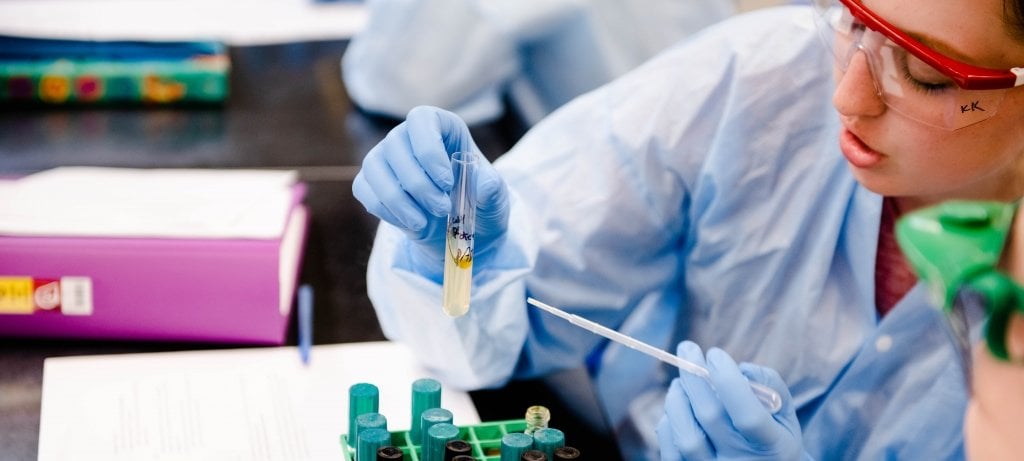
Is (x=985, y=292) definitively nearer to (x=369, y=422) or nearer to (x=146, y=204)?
(x=369, y=422)

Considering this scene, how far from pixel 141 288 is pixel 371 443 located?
504mm

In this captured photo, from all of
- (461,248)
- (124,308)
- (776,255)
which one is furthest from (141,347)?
(776,255)

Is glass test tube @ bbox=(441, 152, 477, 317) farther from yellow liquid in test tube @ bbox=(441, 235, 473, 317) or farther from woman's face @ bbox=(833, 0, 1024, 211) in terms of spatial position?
woman's face @ bbox=(833, 0, 1024, 211)

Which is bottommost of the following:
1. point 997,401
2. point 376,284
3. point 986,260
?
point 376,284

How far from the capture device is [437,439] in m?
1.09

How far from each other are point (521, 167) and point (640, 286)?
23cm

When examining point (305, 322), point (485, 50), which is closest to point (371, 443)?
point (305, 322)

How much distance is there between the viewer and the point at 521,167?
1490 mm

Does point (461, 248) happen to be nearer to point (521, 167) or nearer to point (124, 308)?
point (521, 167)

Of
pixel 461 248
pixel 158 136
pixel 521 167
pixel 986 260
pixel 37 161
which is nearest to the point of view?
pixel 986 260

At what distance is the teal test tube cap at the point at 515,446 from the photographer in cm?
109

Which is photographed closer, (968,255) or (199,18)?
(968,255)

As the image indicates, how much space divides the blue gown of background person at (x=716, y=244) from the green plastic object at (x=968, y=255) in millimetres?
628

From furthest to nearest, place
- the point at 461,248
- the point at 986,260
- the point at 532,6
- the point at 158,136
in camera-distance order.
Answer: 1. the point at 532,6
2. the point at 158,136
3. the point at 461,248
4. the point at 986,260
